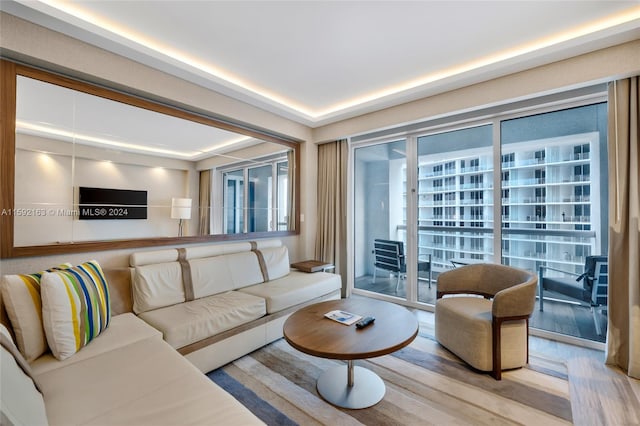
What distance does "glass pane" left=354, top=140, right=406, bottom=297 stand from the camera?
3.91 metres

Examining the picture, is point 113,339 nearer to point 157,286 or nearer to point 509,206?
point 157,286

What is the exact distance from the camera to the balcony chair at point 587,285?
2.56 metres

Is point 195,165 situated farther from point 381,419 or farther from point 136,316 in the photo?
point 381,419

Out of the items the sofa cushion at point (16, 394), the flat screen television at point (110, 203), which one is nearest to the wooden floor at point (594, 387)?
the sofa cushion at point (16, 394)

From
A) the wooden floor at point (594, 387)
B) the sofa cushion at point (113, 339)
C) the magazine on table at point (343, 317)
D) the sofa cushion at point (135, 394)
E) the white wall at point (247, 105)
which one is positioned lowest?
the wooden floor at point (594, 387)

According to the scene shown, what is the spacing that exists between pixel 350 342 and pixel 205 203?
7.03 ft

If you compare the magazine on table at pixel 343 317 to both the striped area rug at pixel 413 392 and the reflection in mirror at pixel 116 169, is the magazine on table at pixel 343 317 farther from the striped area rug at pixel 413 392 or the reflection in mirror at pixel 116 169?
the reflection in mirror at pixel 116 169

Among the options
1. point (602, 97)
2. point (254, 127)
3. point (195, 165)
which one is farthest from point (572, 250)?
point (195, 165)

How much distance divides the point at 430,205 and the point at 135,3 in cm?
343

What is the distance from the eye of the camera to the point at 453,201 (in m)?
3.48

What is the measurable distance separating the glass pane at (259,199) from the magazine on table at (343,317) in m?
1.78

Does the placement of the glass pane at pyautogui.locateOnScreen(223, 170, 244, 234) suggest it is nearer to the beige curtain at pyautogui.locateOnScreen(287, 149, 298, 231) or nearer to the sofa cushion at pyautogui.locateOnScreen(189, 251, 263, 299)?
the sofa cushion at pyautogui.locateOnScreen(189, 251, 263, 299)

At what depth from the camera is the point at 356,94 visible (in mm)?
3439

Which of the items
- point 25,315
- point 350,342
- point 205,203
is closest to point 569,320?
point 350,342
